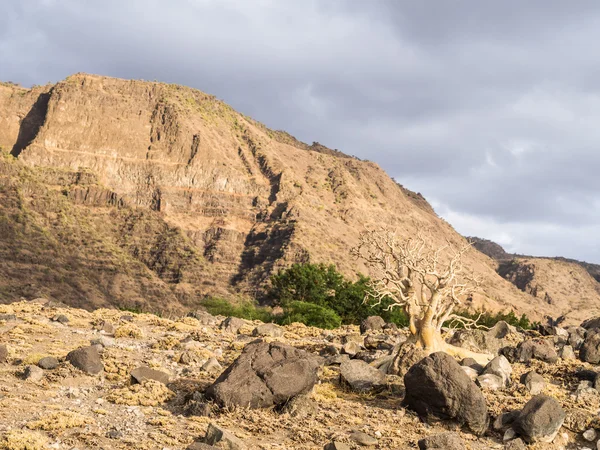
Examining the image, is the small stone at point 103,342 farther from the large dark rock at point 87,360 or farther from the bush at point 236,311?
the bush at point 236,311

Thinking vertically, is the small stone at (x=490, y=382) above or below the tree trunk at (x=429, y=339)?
below

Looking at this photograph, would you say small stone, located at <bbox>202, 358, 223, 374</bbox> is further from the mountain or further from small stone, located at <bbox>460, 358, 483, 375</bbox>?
the mountain

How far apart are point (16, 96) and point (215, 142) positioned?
4550 centimetres

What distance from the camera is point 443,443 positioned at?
1103cm

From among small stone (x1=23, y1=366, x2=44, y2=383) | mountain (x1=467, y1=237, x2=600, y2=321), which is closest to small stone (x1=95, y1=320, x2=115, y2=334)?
small stone (x1=23, y1=366, x2=44, y2=383)

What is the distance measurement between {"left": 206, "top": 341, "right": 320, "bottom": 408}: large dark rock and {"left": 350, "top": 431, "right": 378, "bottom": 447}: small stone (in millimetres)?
1951

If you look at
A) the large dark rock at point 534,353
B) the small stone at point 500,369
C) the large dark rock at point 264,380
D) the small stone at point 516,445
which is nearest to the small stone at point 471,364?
the small stone at point 500,369

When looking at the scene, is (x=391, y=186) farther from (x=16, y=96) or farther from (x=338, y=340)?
(x=338, y=340)

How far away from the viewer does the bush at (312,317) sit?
119 feet

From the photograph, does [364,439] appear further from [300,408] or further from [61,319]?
[61,319]

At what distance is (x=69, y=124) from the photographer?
12000 centimetres

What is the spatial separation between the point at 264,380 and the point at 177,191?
112 m

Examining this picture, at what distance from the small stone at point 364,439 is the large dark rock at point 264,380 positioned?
1.95 meters

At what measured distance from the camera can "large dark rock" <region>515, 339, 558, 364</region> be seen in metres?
19.8
